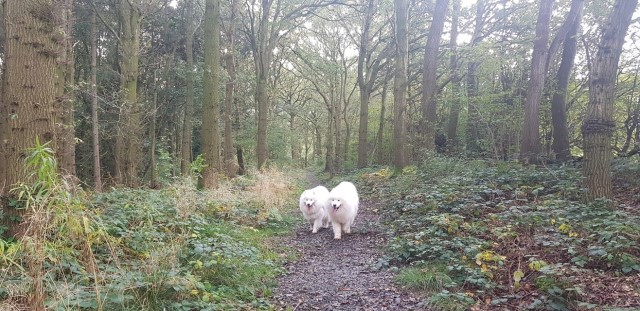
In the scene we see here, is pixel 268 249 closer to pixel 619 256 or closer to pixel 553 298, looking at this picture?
pixel 553 298

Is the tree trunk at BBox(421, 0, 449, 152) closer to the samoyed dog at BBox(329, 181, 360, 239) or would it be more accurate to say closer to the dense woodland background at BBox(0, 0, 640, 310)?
the dense woodland background at BBox(0, 0, 640, 310)

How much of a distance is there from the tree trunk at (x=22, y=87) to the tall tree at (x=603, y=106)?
7.66 m

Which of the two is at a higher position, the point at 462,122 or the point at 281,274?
the point at 462,122

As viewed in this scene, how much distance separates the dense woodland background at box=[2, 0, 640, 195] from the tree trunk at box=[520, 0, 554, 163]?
3 cm

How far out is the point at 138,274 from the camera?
11.8 feet

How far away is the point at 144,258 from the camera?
4383 mm

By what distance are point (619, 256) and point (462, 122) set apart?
17302mm

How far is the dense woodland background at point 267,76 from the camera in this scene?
479 cm

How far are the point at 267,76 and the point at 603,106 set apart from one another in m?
14.8

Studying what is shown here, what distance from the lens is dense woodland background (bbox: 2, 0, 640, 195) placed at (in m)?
4.79

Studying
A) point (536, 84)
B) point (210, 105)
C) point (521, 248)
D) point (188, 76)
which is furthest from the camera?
point (188, 76)

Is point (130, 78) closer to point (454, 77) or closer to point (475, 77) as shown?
point (454, 77)

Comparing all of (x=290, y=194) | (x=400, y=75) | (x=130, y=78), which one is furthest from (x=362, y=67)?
(x=130, y=78)

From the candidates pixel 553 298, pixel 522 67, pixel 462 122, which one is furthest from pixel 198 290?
pixel 462 122
